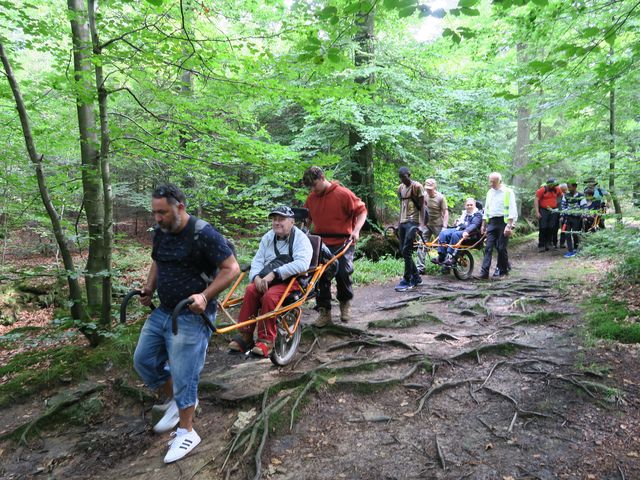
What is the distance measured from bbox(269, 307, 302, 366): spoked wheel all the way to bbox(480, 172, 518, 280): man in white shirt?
5478mm

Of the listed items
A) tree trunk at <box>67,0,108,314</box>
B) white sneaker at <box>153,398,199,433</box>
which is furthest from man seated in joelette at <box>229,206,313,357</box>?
tree trunk at <box>67,0,108,314</box>

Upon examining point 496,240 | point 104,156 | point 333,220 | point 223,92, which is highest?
point 223,92

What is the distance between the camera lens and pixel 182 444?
9.68 ft

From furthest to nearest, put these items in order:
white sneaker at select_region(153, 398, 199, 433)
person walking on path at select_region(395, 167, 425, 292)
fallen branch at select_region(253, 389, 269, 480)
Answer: person walking on path at select_region(395, 167, 425, 292)
white sneaker at select_region(153, 398, 199, 433)
fallen branch at select_region(253, 389, 269, 480)

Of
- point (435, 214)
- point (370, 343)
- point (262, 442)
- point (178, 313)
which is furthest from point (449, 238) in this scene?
point (178, 313)

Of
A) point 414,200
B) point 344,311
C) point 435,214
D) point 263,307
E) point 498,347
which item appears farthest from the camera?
point 435,214

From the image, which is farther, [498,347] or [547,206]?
[547,206]

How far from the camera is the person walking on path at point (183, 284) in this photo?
281cm

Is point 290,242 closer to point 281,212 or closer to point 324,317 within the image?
point 281,212

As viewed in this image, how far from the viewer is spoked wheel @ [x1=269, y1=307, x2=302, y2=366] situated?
13.2 feet

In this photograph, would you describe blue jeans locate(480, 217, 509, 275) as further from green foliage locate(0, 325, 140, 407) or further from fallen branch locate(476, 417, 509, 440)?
green foliage locate(0, 325, 140, 407)

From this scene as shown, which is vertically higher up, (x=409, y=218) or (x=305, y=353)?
(x=409, y=218)

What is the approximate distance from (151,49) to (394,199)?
9.55 metres

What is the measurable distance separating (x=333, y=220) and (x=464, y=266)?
5036mm
